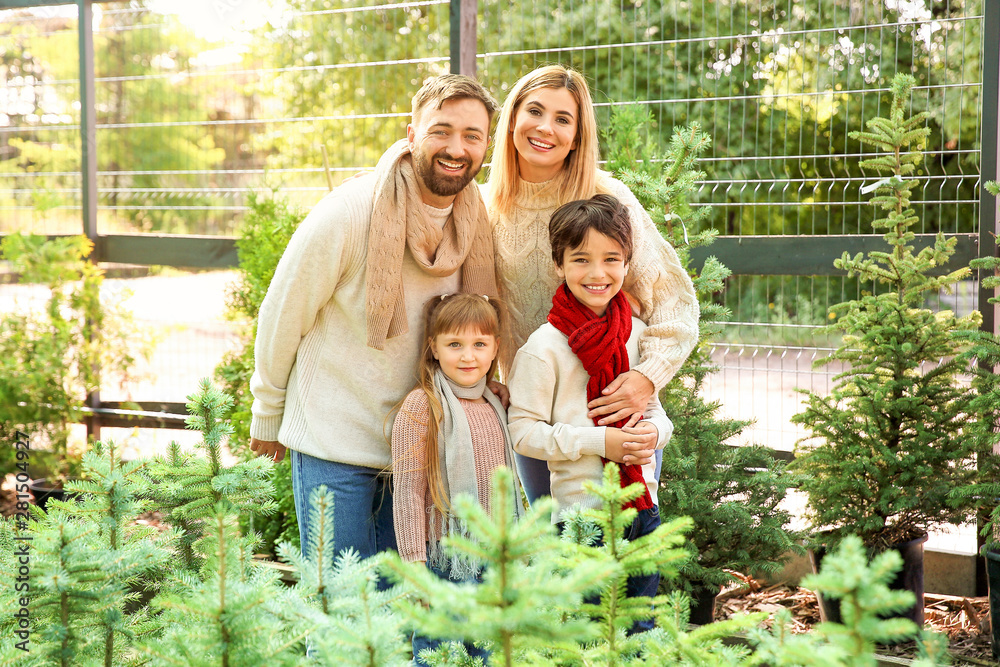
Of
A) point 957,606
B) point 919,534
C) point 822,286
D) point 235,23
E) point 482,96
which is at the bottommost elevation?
point 957,606

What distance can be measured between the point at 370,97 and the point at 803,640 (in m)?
4.25

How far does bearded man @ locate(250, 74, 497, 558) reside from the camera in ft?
7.11

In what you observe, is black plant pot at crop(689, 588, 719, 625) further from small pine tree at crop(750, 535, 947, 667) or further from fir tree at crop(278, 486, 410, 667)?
small pine tree at crop(750, 535, 947, 667)

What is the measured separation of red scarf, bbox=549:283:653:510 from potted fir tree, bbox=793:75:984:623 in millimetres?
1336

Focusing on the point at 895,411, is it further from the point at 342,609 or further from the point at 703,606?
the point at 342,609

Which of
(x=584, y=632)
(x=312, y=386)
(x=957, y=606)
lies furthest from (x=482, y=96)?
(x=957, y=606)

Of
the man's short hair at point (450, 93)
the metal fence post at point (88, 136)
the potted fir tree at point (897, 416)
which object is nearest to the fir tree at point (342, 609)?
the man's short hair at point (450, 93)

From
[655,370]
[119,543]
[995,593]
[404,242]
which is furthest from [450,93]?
[995,593]

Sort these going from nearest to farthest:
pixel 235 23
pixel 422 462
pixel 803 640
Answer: pixel 803 640
pixel 422 462
pixel 235 23

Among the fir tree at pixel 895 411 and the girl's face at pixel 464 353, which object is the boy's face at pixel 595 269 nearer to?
the girl's face at pixel 464 353

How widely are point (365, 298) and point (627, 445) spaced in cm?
77

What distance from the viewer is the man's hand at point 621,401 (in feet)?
7.22

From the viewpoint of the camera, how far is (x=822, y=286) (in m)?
4.00

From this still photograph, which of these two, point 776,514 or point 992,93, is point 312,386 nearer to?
point 776,514
